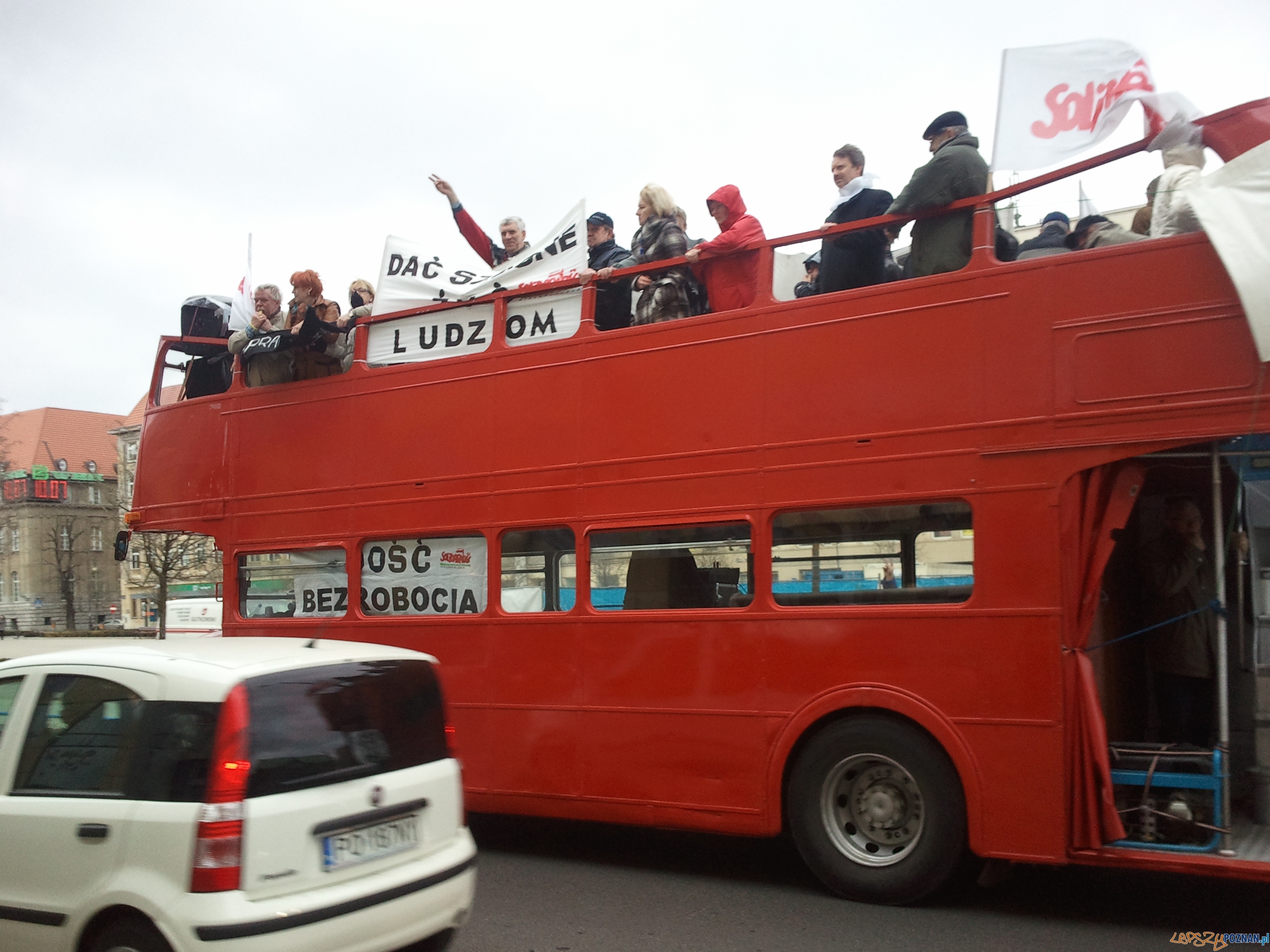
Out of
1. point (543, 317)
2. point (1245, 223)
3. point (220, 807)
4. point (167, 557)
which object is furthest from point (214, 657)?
point (167, 557)

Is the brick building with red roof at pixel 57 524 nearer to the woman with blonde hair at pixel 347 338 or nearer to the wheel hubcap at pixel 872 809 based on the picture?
the woman with blonde hair at pixel 347 338

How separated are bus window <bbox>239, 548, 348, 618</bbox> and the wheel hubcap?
4.28 metres

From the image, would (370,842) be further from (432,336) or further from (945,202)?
(432,336)

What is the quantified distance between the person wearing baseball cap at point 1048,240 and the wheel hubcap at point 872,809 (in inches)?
117

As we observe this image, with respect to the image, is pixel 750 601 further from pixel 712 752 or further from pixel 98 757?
pixel 98 757

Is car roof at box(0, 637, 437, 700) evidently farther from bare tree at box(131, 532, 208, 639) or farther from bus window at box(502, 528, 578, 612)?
bare tree at box(131, 532, 208, 639)

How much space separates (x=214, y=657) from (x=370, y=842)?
40.0 inches

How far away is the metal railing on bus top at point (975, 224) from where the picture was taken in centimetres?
563

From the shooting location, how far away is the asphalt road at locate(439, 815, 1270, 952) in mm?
A: 5414

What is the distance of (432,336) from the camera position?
8336mm

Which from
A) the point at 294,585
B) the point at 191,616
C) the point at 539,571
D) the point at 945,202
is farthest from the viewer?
the point at 191,616

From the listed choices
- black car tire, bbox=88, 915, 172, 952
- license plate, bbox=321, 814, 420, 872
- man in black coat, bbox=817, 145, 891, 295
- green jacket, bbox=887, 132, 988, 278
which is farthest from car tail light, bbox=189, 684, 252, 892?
green jacket, bbox=887, 132, 988, 278

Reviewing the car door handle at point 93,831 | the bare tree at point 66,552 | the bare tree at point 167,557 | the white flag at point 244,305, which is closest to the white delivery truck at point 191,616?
the bare tree at point 167,557

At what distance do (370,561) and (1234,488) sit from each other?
604 cm
